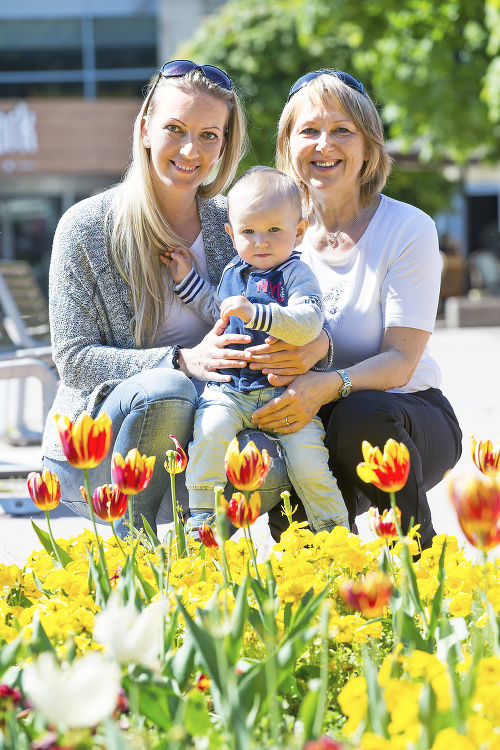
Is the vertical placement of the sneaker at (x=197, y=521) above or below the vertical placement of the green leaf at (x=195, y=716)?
below

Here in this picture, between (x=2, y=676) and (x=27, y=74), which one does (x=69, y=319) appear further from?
(x=27, y=74)

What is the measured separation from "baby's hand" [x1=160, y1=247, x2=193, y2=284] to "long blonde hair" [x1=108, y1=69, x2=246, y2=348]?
0.02 meters

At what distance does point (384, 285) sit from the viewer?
3037mm

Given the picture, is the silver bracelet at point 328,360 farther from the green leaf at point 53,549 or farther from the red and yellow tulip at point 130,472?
the red and yellow tulip at point 130,472

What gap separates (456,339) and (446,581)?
37.8 feet

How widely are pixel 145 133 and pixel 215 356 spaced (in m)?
0.82

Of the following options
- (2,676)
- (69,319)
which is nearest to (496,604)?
(2,676)

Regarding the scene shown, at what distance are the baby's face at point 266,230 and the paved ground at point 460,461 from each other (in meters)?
0.79

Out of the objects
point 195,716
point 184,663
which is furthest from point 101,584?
point 195,716

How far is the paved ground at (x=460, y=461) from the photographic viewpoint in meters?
4.07

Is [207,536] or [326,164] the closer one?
[207,536]

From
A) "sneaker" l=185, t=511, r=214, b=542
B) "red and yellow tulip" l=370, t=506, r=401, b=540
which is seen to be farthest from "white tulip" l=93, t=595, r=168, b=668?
"sneaker" l=185, t=511, r=214, b=542

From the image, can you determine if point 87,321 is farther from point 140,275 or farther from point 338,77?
point 338,77

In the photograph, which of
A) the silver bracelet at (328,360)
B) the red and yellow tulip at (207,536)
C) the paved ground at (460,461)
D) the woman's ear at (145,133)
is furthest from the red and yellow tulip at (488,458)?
the woman's ear at (145,133)
